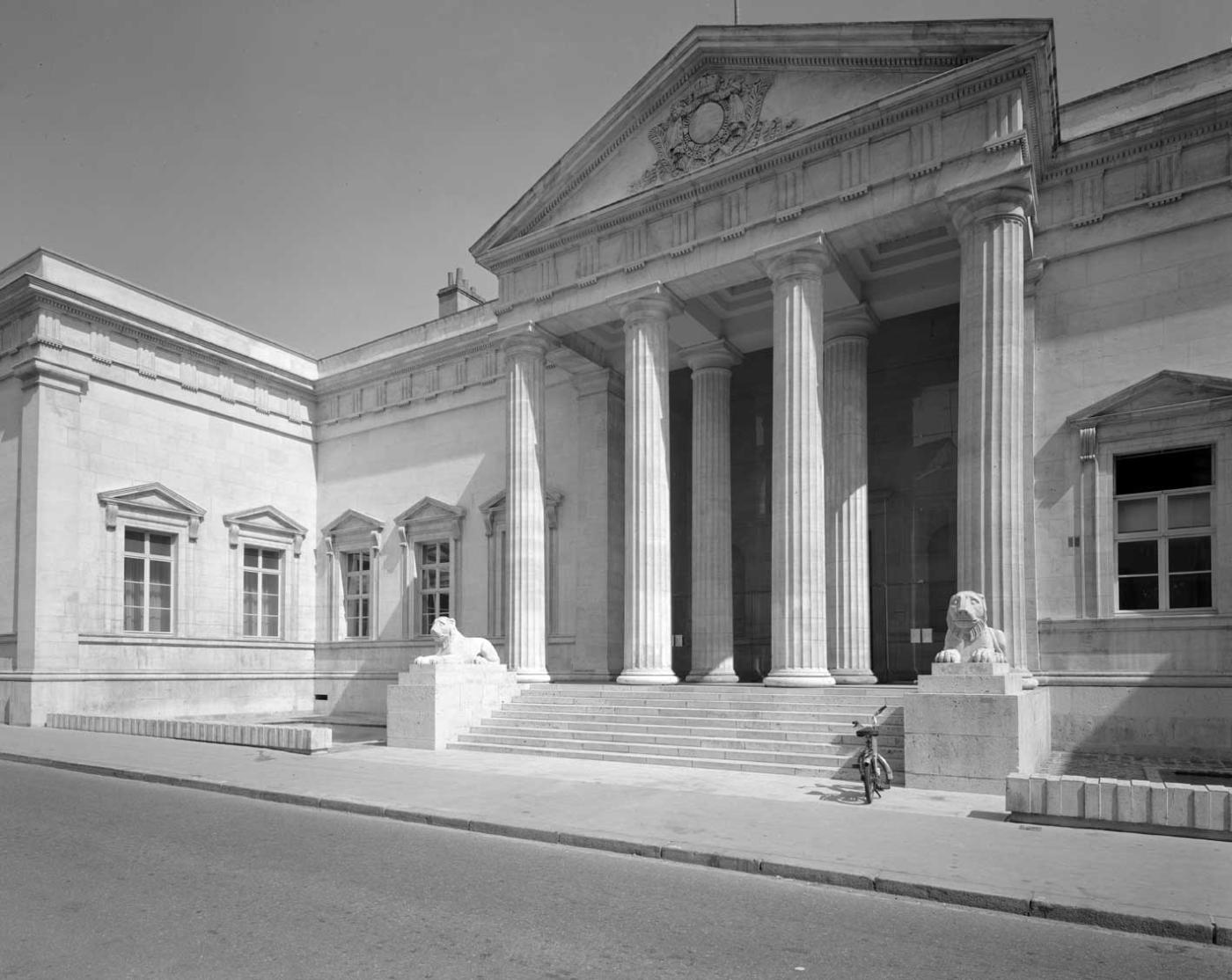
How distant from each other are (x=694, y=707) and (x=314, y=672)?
60.7 ft

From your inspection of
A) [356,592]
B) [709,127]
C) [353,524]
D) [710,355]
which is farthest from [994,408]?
[356,592]

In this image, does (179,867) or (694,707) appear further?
(694,707)

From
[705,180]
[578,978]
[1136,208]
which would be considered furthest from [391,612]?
[578,978]

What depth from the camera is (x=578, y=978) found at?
19.4 ft

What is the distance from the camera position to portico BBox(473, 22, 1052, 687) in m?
17.3

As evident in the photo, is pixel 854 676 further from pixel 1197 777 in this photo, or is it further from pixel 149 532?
pixel 149 532

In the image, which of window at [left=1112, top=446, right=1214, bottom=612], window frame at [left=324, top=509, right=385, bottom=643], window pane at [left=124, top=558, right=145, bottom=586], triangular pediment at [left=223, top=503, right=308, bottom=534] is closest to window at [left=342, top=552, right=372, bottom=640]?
window frame at [left=324, top=509, right=385, bottom=643]

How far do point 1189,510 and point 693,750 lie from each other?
10.5 meters

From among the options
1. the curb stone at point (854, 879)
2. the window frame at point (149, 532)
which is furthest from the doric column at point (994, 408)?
the window frame at point (149, 532)

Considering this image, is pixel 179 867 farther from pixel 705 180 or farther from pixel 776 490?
pixel 705 180

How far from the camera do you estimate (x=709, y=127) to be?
2145 centimetres

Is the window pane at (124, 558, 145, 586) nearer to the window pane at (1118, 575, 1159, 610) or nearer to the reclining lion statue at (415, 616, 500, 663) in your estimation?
the reclining lion statue at (415, 616, 500, 663)

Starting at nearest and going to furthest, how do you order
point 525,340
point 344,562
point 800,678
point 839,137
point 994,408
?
point 994,408
point 800,678
point 839,137
point 525,340
point 344,562

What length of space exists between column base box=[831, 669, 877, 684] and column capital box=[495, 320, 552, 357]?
1078 centimetres
